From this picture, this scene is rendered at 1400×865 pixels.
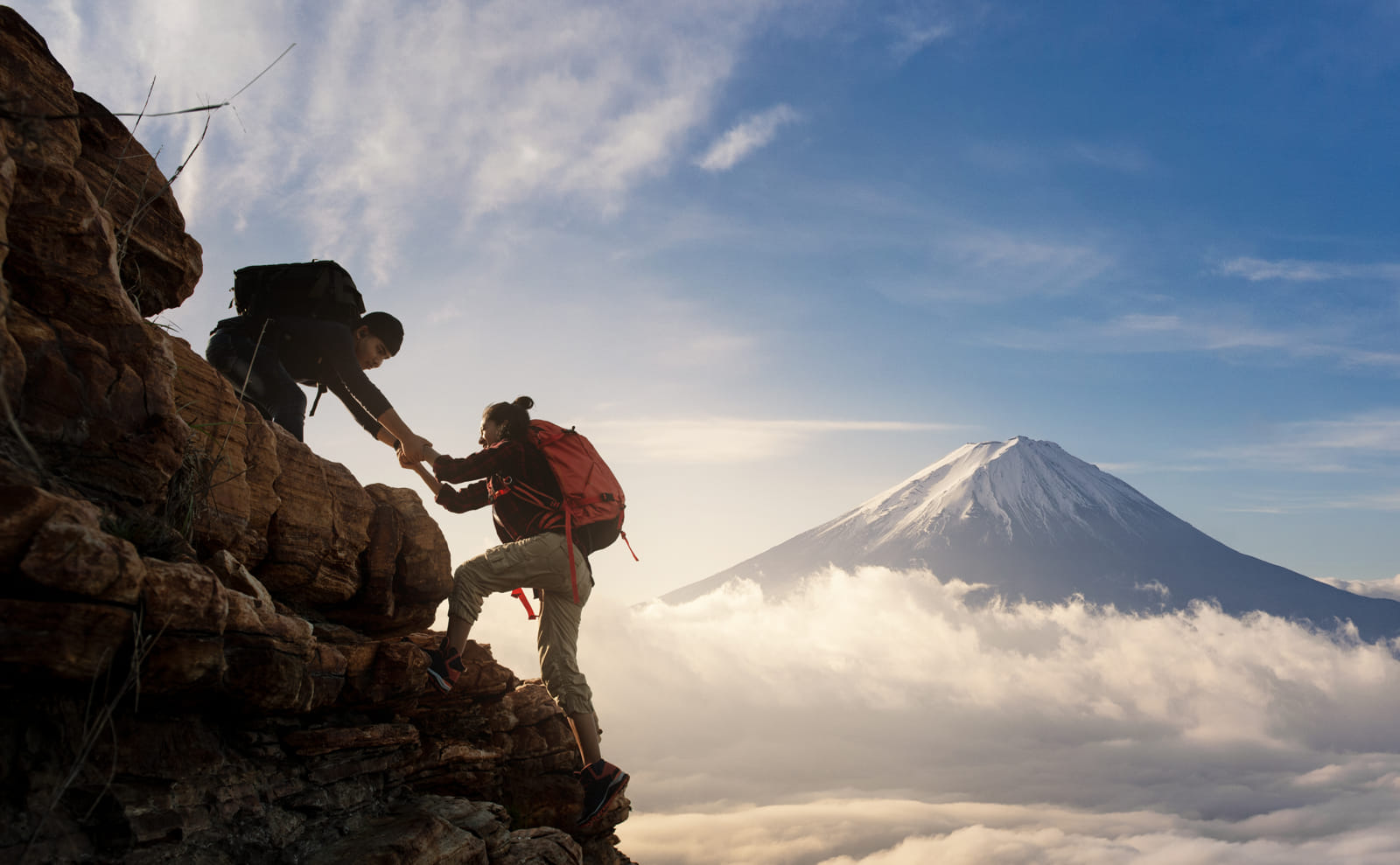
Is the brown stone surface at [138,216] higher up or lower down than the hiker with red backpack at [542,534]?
higher up

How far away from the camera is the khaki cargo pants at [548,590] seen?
787 cm

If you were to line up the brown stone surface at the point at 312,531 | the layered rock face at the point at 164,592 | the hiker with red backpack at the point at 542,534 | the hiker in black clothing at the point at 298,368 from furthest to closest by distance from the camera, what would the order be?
1. the hiker with red backpack at the point at 542,534
2. the hiker in black clothing at the point at 298,368
3. the brown stone surface at the point at 312,531
4. the layered rock face at the point at 164,592

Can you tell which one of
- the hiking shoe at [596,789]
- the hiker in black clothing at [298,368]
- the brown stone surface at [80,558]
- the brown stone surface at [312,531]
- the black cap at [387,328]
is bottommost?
the hiking shoe at [596,789]

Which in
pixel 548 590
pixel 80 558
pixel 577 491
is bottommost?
pixel 80 558

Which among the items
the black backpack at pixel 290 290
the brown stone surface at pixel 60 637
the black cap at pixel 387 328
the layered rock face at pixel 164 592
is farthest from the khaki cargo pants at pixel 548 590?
the brown stone surface at pixel 60 637

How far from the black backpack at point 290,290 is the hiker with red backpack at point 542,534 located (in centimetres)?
183

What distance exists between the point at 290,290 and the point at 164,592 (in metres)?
4.30

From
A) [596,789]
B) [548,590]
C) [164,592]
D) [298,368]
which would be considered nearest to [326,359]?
[298,368]

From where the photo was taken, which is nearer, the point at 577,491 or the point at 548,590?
the point at 577,491

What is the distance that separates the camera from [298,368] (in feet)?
25.6

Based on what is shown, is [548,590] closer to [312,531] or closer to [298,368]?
[312,531]

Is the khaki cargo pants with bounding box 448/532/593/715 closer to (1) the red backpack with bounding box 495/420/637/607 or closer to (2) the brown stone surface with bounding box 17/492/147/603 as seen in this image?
(1) the red backpack with bounding box 495/420/637/607

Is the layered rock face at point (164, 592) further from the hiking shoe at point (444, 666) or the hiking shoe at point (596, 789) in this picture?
the hiking shoe at point (596, 789)

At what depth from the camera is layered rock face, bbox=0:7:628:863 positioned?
398 centimetres
